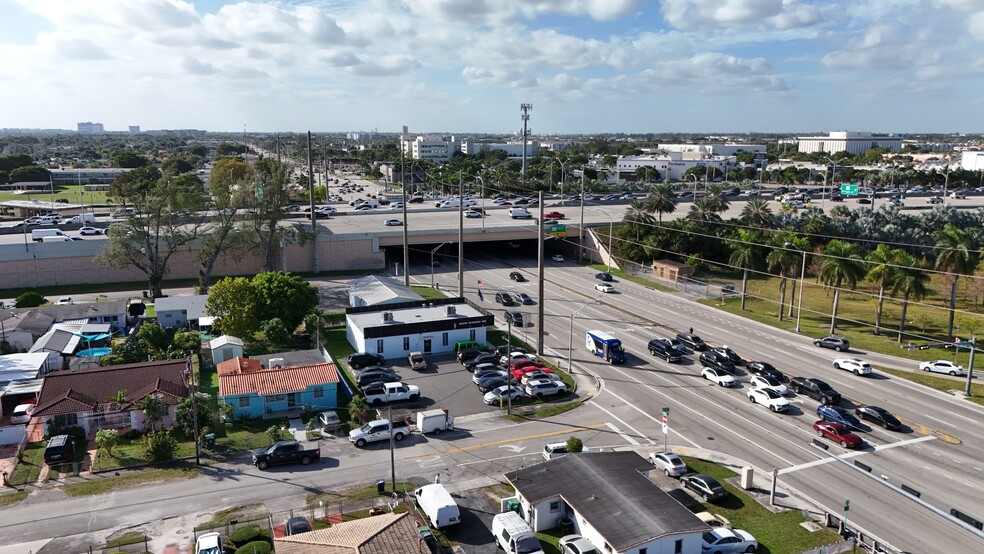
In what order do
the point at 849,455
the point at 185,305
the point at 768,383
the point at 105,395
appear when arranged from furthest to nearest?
the point at 185,305 → the point at 768,383 → the point at 105,395 → the point at 849,455

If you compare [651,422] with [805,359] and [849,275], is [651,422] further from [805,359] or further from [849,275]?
[849,275]

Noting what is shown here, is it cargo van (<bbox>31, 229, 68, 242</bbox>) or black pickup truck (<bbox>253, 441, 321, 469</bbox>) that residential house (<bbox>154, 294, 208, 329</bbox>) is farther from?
cargo van (<bbox>31, 229, 68, 242</bbox>)

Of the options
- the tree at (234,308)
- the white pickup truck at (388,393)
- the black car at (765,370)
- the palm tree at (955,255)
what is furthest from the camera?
the palm tree at (955,255)

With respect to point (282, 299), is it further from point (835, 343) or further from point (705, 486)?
point (835, 343)

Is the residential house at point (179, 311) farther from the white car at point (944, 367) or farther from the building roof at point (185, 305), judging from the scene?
the white car at point (944, 367)

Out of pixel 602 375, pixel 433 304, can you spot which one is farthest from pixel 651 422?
pixel 433 304

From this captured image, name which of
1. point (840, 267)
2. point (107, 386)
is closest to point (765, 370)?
point (840, 267)

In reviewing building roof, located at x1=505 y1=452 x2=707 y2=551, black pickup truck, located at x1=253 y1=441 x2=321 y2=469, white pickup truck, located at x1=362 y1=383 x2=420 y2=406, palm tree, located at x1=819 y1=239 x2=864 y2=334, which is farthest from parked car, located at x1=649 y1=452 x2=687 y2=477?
palm tree, located at x1=819 y1=239 x2=864 y2=334

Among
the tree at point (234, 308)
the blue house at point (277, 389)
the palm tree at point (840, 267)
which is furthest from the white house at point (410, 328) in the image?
the palm tree at point (840, 267)
